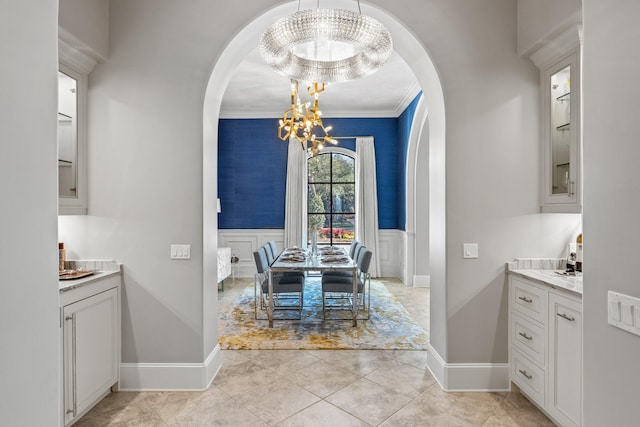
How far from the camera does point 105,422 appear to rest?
7.77 ft

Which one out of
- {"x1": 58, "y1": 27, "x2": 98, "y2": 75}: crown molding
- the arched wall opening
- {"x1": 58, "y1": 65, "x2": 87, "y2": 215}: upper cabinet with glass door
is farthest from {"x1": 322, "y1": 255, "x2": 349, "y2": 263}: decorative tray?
{"x1": 58, "y1": 27, "x2": 98, "y2": 75}: crown molding

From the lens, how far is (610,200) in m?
1.25

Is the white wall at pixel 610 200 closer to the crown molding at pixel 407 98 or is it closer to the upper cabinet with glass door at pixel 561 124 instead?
the upper cabinet with glass door at pixel 561 124

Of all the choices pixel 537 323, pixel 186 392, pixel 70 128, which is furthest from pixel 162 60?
pixel 537 323

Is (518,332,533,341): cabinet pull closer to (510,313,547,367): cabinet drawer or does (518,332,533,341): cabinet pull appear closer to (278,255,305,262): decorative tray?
(510,313,547,367): cabinet drawer

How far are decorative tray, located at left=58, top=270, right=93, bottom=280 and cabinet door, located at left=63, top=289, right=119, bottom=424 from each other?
170 millimetres

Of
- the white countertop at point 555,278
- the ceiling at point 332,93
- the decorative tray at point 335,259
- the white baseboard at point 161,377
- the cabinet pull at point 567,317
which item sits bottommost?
the white baseboard at point 161,377

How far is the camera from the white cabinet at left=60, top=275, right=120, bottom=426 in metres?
2.19

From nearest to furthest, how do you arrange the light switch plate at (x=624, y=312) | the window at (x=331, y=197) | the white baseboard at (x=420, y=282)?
the light switch plate at (x=624, y=312)
the white baseboard at (x=420, y=282)
the window at (x=331, y=197)

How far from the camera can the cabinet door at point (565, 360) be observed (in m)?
2.07

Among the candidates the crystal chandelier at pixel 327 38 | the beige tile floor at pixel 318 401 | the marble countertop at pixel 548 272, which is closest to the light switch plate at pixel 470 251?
the marble countertop at pixel 548 272

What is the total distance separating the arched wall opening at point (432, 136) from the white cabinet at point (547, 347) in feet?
1.68

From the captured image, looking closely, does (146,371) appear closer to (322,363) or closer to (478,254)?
(322,363)

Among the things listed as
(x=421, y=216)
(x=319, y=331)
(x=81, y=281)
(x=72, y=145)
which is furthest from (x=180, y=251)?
(x=421, y=216)
